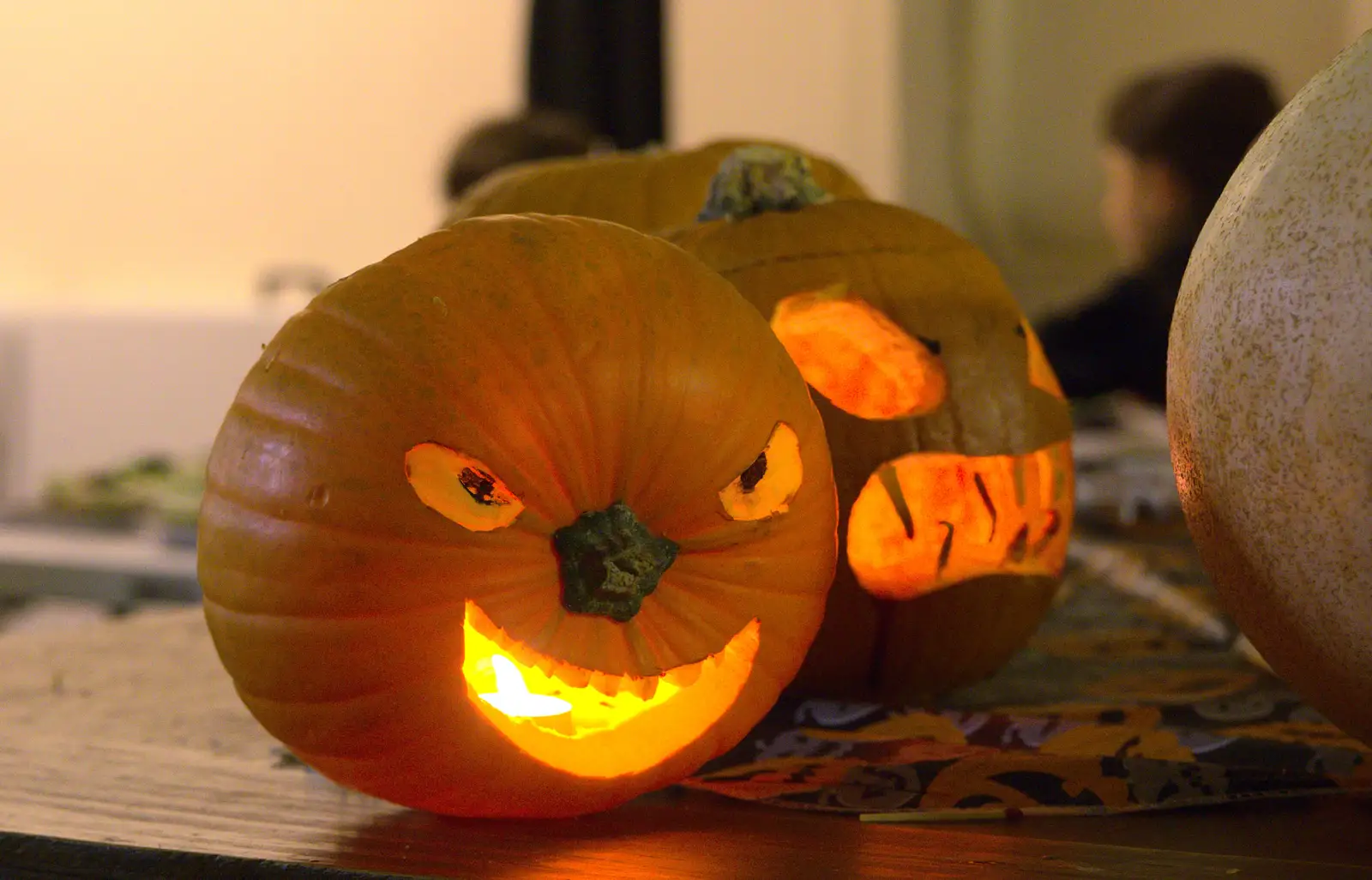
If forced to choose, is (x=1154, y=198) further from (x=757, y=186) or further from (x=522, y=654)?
(x=522, y=654)

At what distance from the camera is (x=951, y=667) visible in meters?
0.73

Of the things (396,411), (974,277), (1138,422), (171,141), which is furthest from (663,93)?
(396,411)

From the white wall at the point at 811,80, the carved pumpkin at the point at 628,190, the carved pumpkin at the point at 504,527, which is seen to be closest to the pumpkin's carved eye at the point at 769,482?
the carved pumpkin at the point at 504,527

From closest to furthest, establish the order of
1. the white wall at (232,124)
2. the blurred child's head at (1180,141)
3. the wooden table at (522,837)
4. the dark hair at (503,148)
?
the wooden table at (522,837) < the dark hair at (503,148) < the blurred child's head at (1180,141) < the white wall at (232,124)

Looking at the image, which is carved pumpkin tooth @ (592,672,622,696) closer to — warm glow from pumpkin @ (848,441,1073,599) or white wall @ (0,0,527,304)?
warm glow from pumpkin @ (848,441,1073,599)

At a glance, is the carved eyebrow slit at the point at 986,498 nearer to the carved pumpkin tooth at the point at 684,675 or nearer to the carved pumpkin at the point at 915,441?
the carved pumpkin at the point at 915,441

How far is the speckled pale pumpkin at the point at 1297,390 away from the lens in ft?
1.52

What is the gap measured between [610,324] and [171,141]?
4.17 meters

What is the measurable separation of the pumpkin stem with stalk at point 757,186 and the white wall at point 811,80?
3.15 meters

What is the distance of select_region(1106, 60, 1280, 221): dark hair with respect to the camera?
286 cm

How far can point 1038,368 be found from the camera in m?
0.75

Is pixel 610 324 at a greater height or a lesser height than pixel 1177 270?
greater

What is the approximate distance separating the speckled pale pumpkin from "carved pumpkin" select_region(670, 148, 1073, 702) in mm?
166

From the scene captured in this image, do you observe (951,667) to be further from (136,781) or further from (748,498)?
(136,781)
